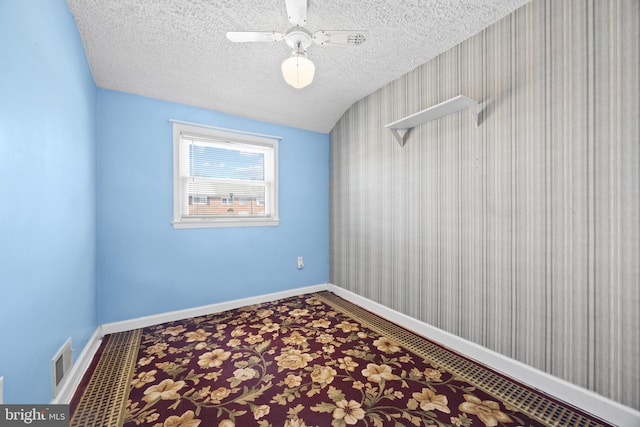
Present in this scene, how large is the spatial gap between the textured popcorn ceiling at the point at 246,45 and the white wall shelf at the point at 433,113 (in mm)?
562

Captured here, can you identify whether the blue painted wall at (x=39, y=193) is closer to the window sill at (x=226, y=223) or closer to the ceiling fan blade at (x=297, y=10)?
the window sill at (x=226, y=223)

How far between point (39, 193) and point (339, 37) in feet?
6.23

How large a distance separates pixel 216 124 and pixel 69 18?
141 centimetres

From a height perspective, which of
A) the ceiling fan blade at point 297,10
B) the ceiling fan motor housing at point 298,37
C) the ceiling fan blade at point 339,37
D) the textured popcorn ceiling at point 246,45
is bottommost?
the ceiling fan blade at point 339,37

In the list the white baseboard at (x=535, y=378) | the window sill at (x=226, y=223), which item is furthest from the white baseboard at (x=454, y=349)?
the window sill at (x=226, y=223)

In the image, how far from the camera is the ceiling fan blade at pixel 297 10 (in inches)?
55.3

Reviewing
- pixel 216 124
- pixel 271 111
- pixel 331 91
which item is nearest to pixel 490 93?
pixel 331 91

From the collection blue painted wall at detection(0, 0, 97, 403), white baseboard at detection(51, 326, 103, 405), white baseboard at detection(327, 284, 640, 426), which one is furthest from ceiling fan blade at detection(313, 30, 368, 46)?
white baseboard at detection(51, 326, 103, 405)

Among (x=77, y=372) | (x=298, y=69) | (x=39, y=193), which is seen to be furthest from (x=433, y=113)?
(x=77, y=372)

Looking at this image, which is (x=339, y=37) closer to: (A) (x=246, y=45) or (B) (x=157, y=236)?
(A) (x=246, y=45)

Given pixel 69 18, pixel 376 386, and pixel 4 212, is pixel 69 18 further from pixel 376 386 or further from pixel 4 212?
pixel 376 386

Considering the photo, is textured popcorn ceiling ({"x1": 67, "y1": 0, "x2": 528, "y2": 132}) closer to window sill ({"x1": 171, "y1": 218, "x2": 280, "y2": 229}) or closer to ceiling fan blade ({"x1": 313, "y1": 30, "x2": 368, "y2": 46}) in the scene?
ceiling fan blade ({"x1": 313, "y1": 30, "x2": 368, "y2": 46})

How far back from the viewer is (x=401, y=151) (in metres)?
2.64

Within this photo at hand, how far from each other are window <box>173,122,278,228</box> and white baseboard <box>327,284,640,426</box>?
7.15 feet
